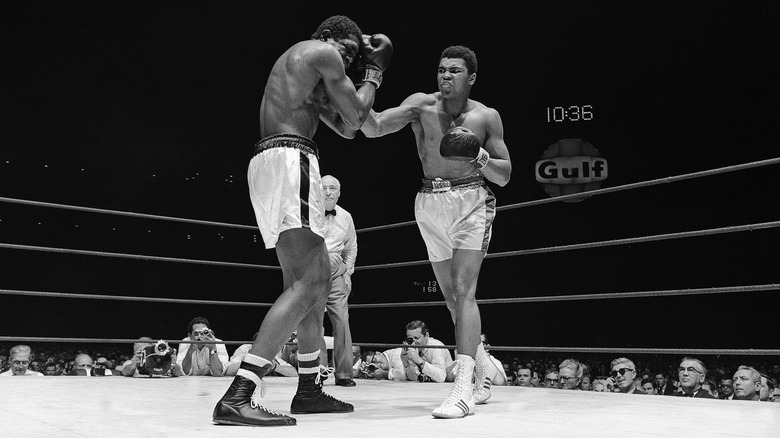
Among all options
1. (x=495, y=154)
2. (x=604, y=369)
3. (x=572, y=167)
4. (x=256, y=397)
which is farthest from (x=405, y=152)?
(x=256, y=397)

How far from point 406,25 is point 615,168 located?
9.21 ft

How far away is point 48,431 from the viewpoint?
1780 millimetres

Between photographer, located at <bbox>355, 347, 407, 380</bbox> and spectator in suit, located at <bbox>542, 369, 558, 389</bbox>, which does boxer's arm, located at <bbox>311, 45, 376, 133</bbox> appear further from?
spectator in suit, located at <bbox>542, 369, 558, 389</bbox>

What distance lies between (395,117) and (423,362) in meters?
1.87

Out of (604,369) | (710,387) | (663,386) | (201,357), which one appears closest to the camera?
(201,357)

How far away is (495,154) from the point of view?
2.71 m

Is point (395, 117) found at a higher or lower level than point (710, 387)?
higher

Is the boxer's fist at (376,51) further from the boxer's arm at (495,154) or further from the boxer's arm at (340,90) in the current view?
the boxer's arm at (495,154)

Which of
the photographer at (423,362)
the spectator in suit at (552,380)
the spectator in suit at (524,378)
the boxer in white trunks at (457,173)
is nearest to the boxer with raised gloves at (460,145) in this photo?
the boxer in white trunks at (457,173)

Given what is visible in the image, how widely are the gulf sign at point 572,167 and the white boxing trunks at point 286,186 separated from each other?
22.0 feet

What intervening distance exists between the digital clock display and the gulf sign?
233 millimetres

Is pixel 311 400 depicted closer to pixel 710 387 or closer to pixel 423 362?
pixel 423 362

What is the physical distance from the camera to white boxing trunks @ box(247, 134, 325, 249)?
6.93ft

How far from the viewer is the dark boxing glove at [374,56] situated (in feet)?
7.70
